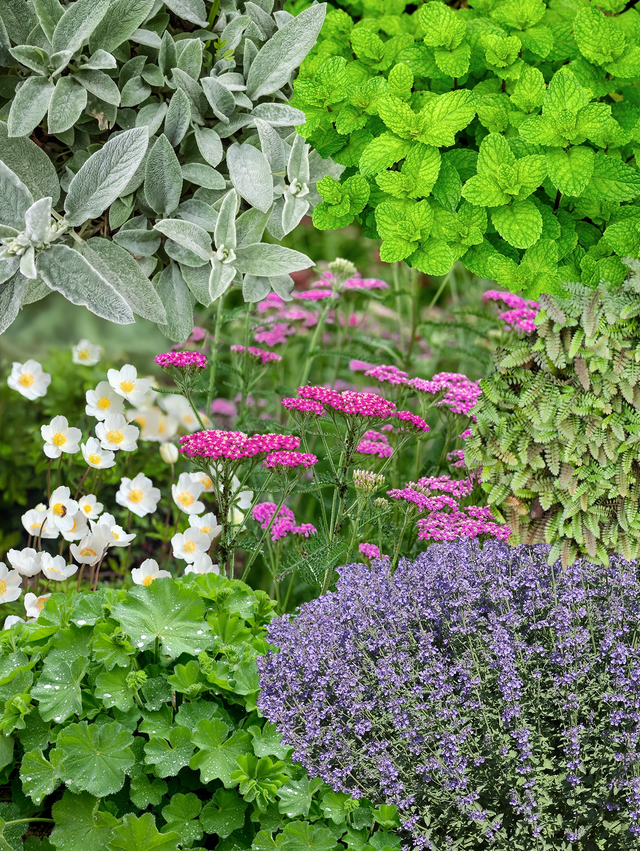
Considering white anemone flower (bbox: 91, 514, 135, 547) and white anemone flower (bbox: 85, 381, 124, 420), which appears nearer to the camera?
white anemone flower (bbox: 91, 514, 135, 547)

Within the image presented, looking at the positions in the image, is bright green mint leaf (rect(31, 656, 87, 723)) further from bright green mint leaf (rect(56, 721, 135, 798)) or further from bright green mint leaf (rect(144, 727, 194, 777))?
bright green mint leaf (rect(144, 727, 194, 777))

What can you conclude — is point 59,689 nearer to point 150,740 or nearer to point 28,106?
point 150,740

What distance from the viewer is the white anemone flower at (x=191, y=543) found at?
2.04 meters

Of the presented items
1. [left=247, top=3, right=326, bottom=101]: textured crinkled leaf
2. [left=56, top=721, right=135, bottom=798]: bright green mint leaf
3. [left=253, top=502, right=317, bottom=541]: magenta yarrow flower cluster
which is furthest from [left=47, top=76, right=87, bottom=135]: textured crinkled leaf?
[left=56, top=721, right=135, bottom=798]: bright green mint leaf

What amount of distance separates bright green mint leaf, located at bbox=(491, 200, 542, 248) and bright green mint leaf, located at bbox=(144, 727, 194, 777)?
1.24m

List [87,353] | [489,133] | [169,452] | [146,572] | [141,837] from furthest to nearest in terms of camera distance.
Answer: [169,452] < [87,353] < [146,572] < [489,133] < [141,837]

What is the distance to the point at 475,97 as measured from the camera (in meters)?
1.76

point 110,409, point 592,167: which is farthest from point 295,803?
point 592,167

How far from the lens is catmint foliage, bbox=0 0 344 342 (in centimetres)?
159

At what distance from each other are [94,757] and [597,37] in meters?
1.80

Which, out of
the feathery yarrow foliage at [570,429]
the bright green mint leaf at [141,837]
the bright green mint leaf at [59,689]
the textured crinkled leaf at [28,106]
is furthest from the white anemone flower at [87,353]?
the bright green mint leaf at [141,837]

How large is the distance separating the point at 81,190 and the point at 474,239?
88 centimetres

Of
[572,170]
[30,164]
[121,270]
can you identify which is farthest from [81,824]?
[572,170]

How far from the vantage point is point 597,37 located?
5.66 feet
